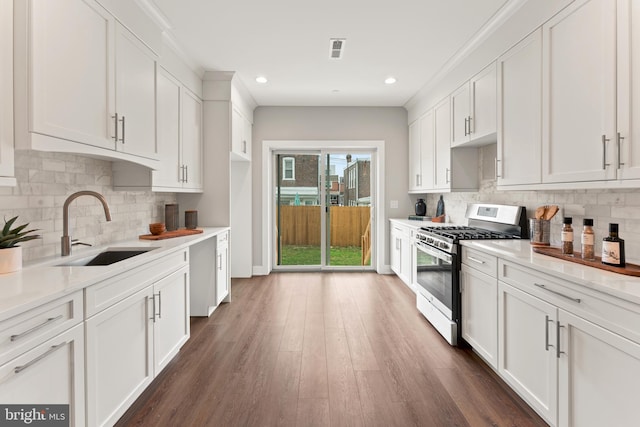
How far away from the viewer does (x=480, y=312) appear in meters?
2.49

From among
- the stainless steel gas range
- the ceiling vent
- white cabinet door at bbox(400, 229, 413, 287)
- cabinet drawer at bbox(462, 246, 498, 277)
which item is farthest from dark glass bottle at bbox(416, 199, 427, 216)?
the ceiling vent

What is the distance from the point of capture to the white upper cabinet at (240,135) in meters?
4.04

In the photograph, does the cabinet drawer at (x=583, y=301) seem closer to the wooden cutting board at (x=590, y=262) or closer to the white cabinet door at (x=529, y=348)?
the white cabinet door at (x=529, y=348)

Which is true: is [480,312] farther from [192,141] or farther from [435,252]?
[192,141]

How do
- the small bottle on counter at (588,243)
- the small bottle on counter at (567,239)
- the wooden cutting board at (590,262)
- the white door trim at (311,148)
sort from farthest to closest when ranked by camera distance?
the white door trim at (311,148) → the small bottle on counter at (567,239) → the small bottle on counter at (588,243) → the wooden cutting board at (590,262)

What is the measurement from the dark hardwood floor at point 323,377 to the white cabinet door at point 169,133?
1.46 metres

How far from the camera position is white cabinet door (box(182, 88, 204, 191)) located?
3451 millimetres

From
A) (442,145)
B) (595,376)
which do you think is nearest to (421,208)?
(442,145)

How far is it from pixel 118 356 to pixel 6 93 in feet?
4.37

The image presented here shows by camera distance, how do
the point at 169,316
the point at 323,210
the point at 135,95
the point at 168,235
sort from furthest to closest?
the point at 323,210 < the point at 168,235 < the point at 169,316 < the point at 135,95

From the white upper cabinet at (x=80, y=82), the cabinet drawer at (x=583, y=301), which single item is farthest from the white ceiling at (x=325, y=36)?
the cabinet drawer at (x=583, y=301)

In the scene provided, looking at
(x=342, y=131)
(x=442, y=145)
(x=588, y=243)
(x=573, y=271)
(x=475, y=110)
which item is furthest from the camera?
(x=342, y=131)

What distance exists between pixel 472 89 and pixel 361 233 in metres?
3.02

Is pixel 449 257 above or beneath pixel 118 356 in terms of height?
above
